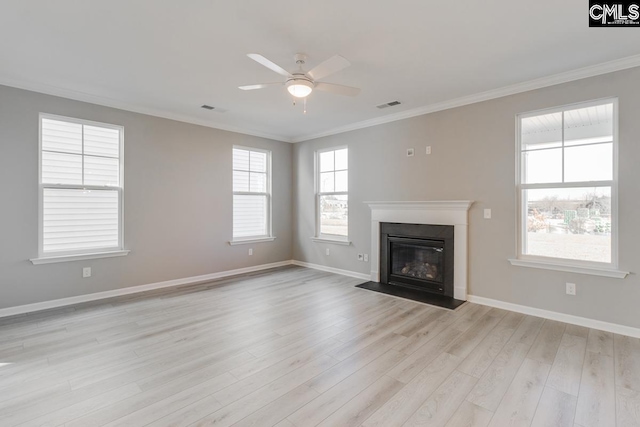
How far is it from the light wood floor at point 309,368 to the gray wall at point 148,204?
52 cm

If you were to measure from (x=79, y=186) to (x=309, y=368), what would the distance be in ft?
12.2

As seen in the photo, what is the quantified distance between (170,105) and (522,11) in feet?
13.6

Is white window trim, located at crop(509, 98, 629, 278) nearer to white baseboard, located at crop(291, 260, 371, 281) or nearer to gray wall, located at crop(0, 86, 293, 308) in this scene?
white baseboard, located at crop(291, 260, 371, 281)

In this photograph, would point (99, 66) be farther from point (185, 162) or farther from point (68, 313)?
point (68, 313)

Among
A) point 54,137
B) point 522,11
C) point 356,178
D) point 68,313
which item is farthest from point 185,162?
point 522,11

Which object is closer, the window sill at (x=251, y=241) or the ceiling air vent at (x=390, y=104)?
the ceiling air vent at (x=390, y=104)

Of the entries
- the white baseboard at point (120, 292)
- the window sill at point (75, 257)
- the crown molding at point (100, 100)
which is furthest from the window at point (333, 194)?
the window sill at point (75, 257)

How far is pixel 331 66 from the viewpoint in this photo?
95.3 inches

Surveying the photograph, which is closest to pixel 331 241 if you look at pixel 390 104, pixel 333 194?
pixel 333 194

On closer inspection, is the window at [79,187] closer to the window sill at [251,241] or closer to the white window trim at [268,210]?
the window sill at [251,241]

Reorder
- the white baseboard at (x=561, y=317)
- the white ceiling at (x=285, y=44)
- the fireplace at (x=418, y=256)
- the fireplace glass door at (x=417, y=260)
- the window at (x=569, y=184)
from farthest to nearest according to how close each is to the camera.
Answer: the fireplace glass door at (x=417, y=260), the fireplace at (x=418, y=256), the window at (x=569, y=184), the white baseboard at (x=561, y=317), the white ceiling at (x=285, y=44)

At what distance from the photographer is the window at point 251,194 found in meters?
5.59

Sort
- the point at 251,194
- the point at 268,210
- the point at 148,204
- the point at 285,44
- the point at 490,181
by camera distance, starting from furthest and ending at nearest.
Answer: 1. the point at 268,210
2. the point at 251,194
3. the point at 148,204
4. the point at 490,181
5. the point at 285,44

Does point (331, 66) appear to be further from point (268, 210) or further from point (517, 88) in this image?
point (268, 210)
